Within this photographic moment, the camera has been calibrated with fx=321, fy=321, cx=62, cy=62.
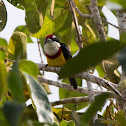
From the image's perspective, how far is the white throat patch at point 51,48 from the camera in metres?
4.53

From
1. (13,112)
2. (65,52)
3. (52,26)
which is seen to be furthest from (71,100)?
(13,112)

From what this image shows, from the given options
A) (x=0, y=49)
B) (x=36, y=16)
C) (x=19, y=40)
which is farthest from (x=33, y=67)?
(x=36, y=16)

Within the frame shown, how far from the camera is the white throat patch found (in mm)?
4527

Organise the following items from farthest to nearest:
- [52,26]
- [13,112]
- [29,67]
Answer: [52,26] → [29,67] → [13,112]

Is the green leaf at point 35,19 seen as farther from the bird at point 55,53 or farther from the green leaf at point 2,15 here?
the bird at point 55,53

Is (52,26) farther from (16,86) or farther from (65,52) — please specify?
(16,86)

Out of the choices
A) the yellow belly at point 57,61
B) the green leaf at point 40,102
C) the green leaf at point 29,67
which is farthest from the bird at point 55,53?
the green leaf at point 40,102

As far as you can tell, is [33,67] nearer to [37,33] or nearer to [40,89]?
[40,89]

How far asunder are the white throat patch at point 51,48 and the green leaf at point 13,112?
12.8 ft

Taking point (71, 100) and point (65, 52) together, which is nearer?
point (71, 100)

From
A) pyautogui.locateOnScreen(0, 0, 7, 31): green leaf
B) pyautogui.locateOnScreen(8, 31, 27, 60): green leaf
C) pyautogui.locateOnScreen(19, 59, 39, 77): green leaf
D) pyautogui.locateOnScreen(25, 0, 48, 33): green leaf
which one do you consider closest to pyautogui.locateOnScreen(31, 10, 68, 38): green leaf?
pyautogui.locateOnScreen(25, 0, 48, 33): green leaf

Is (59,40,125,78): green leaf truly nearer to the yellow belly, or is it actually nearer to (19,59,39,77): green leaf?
(19,59,39,77): green leaf

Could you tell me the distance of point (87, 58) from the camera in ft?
2.39

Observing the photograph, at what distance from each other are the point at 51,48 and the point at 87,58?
3902mm
